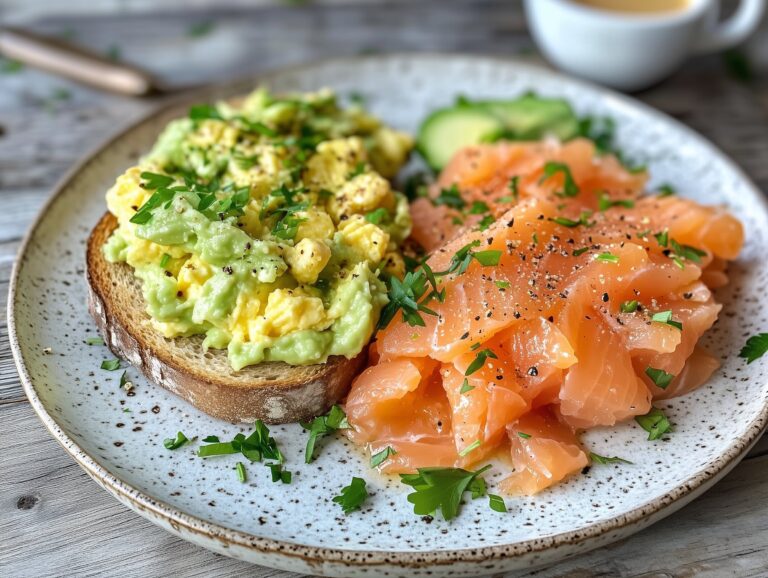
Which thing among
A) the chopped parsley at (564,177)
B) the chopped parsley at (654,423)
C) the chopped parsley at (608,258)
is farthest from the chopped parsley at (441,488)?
the chopped parsley at (564,177)

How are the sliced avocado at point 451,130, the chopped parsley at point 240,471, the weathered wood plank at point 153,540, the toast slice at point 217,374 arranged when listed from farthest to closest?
the sliced avocado at point 451,130, the toast slice at point 217,374, the chopped parsley at point 240,471, the weathered wood plank at point 153,540

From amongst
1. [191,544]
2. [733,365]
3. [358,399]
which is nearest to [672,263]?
[733,365]

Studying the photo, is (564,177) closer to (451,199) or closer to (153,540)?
(451,199)

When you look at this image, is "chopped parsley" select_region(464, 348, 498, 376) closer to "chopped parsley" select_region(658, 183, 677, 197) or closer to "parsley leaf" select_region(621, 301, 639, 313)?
"parsley leaf" select_region(621, 301, 639, 313)

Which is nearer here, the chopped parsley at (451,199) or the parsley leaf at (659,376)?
the parsley leaf at (659,376)

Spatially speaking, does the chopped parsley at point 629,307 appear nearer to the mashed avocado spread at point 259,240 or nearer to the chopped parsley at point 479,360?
the chopped parsley at point 479,360

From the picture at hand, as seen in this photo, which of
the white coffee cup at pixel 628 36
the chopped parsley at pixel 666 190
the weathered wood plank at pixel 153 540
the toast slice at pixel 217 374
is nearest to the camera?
the weathered wood plank at pixel 153 540

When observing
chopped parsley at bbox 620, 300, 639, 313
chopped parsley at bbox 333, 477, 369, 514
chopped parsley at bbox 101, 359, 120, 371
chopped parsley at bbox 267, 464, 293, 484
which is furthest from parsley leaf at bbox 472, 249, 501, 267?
chopped parsley at bbox 101, 359, 120, 371
